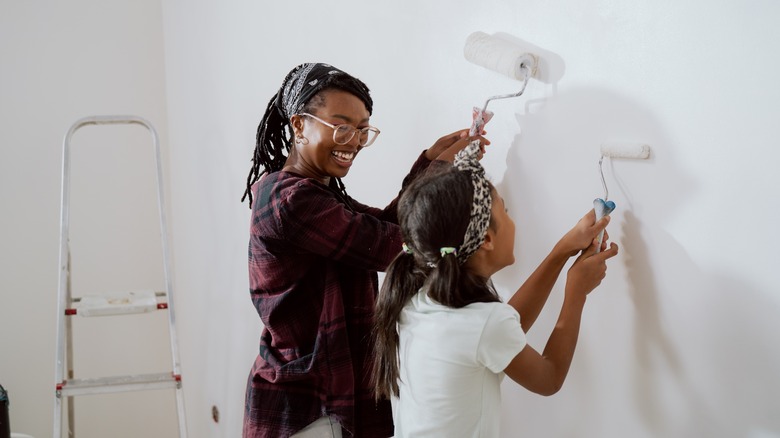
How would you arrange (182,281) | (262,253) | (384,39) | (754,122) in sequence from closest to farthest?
(754,122), (262,253), (384,39), (182,281)

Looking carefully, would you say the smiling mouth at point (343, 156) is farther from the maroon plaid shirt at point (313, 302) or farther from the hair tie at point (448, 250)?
the hair tie at point (448, 250)

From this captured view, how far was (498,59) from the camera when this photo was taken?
4.49 feet

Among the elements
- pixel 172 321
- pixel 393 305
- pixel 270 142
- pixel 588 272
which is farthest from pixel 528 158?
pixel 172 321

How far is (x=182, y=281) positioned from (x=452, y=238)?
2.06 meters

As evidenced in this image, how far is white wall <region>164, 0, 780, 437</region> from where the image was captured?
1.09m

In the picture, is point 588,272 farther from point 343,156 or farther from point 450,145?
point 343,156

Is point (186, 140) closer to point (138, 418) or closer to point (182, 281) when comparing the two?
point (182, 281)

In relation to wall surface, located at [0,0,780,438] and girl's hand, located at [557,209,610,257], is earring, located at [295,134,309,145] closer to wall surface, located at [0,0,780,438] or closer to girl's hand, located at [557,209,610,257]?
wall surface, located at [0,0,780,438]

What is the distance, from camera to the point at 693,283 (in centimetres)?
118

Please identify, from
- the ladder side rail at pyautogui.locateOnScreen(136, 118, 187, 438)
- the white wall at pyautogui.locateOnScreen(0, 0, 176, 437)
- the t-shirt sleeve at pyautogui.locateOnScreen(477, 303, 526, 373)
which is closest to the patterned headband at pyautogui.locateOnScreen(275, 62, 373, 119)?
the t-shirt sleeve at pyautogui.locateOnScreen(477, 303, 526, 373)

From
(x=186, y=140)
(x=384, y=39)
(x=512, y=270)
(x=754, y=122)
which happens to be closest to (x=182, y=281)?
(x=186, y=140)

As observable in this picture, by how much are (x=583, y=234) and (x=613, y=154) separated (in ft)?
0.43

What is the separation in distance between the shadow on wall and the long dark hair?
0.24m

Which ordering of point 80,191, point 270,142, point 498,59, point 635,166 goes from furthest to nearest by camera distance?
point 80,191, point 270,142, point 498,59, point 635,166
